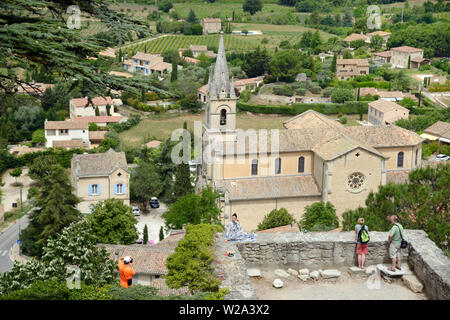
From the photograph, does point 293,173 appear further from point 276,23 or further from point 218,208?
point 276,23

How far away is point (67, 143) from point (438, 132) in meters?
41.1

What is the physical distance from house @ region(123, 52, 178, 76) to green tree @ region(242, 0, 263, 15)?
204 feet

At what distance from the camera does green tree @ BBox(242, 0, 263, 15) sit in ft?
542

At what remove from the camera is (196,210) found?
39.5 meters

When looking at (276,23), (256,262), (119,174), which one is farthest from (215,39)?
(256,262)

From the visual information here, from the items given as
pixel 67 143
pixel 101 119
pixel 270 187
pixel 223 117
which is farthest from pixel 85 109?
pixel 270 187

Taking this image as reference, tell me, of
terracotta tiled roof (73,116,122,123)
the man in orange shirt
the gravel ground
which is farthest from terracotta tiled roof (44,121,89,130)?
the gravel ground

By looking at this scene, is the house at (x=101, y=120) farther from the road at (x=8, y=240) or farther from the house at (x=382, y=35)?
the house at (x=382, y=35)

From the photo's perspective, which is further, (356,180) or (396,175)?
(396,175)

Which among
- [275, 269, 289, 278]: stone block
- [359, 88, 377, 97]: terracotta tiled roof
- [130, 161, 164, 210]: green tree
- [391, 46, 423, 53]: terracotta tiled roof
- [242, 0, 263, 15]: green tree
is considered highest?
[242, 0, 263, 15]: green tree

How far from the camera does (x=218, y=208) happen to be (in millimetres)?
40469

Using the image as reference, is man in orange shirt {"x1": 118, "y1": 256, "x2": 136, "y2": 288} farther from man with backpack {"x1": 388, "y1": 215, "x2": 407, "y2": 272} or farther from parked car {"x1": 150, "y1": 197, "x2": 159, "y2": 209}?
parked car {"x1": 150, "y1": 197, "x2": 159, "y2": 209}

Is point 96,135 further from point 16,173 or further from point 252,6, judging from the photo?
point 252,6

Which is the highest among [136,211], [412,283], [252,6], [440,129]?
[252,6]
